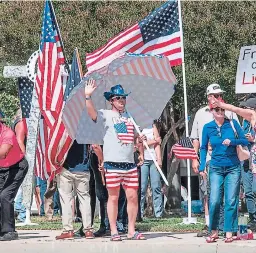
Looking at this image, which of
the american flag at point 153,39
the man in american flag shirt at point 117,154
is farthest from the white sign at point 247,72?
the man in american flag shirt at point 117,154

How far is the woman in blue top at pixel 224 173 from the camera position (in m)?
10.5

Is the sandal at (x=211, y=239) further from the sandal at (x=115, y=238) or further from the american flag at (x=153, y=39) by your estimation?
the american flag at (x=153, y=39)

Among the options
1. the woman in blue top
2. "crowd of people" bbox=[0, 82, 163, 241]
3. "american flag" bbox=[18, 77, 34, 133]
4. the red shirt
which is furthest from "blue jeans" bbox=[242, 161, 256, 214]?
"american flag" bbox=[18, 77, 34, 133]

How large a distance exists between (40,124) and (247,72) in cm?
337

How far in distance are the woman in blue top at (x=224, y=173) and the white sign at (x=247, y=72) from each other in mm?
2881

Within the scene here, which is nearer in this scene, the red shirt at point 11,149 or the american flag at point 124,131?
the american flag at point 124,131

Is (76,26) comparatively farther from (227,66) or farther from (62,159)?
(62,159)

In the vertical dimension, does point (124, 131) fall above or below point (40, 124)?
below

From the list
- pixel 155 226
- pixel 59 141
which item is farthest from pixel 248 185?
pixel 59 141

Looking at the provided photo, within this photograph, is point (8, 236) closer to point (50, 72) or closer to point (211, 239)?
point (50, 72)

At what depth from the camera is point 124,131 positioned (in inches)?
425

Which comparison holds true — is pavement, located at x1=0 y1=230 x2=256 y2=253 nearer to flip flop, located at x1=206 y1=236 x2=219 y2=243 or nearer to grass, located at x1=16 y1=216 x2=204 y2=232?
flip flop, located at x1=206 y1=236 x2=219 y2=243

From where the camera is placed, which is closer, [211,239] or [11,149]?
[211,239]

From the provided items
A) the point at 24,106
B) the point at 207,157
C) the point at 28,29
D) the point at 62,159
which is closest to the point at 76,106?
the point at 62,159
